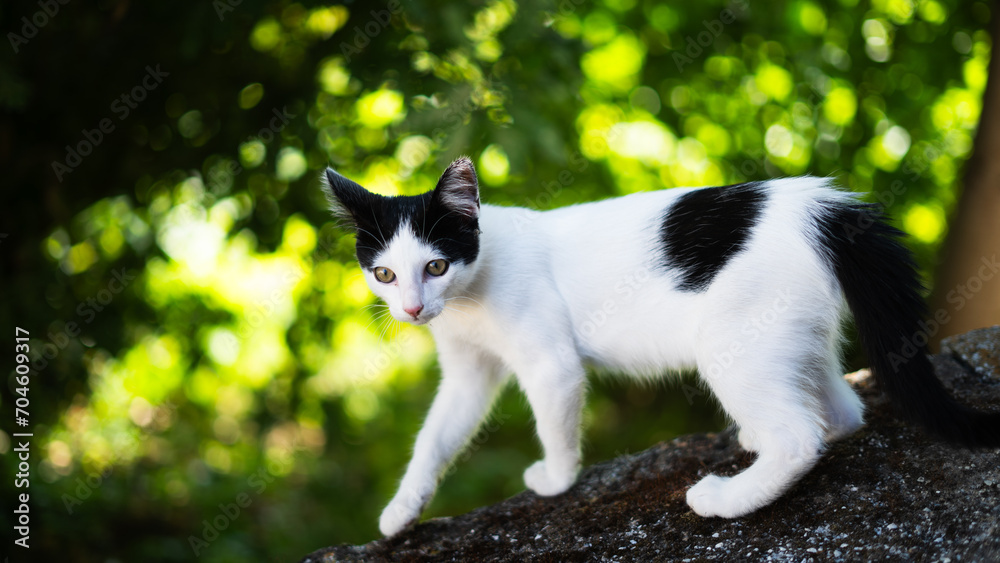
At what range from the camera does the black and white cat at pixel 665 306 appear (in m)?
2.13

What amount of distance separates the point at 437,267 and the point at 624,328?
2.28 feet

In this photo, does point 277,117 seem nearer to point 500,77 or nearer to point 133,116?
point 133,116

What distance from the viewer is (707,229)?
2354mm

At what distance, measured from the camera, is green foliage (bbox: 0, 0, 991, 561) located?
3.48 meters

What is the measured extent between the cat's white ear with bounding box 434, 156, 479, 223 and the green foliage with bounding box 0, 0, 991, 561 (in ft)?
1.61

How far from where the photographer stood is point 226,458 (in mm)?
5715

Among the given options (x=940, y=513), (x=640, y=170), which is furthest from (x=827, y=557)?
(x=640, y=170)
